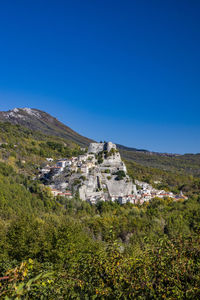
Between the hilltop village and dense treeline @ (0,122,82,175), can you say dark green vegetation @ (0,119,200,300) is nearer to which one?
the hilltop village

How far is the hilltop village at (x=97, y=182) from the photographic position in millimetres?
71875

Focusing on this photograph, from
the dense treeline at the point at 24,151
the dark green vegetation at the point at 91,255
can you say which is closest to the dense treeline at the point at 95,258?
the dark green vegetation at the point at 91,255

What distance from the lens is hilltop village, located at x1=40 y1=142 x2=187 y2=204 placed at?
7188 cm

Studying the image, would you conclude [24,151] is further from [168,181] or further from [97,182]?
[168,181]

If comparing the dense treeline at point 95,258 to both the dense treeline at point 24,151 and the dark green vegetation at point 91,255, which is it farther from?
the dense treeline at point 24,151

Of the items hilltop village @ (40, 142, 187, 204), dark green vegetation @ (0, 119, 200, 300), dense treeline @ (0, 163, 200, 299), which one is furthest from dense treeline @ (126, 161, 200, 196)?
dense treeline @ (0, 163, 200, 299)

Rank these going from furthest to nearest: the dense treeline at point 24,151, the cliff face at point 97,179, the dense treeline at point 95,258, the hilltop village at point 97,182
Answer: the dense treeline at point 24,151 < the cliff face at point 97,179 < the hilltop village at point 97,182 < the dense treeline at point 95,258

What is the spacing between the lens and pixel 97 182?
77.8 m

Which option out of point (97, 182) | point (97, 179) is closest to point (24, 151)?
point (97, 179)

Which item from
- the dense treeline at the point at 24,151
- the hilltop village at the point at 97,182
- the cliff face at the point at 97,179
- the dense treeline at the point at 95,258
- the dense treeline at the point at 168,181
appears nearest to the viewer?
the dense treeline at the point at 95,258

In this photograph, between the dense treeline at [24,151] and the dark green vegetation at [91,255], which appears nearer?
the dark green vegetation at [91,255]

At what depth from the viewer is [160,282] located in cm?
636

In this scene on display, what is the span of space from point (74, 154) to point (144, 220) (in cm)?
7981

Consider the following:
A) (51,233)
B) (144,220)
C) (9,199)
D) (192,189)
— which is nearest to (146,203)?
(144,220)
